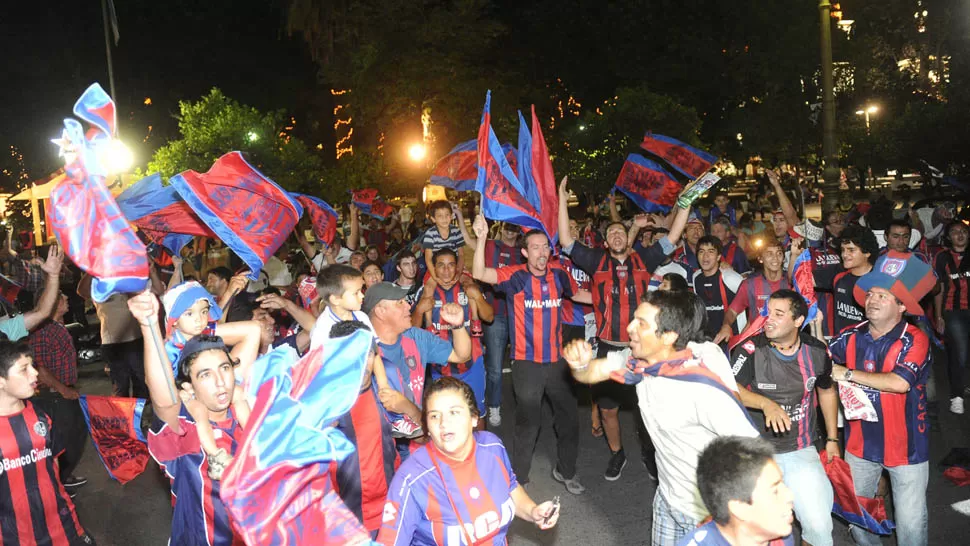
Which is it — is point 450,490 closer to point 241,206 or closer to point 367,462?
point 367,462

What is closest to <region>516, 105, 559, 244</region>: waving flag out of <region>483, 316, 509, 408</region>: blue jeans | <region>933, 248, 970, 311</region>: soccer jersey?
<region>483, 316, 509, 408</region>: blue jeans

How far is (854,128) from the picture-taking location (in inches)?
1435

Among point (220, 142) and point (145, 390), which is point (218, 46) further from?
point (145, 390)

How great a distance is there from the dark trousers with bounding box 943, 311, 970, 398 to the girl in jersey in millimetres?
6567

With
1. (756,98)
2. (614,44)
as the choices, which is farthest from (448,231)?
(756,98)

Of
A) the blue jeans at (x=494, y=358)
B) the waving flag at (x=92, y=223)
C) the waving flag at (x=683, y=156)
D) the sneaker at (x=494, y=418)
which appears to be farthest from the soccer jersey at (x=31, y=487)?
the waving flag at (x=683, y=156)

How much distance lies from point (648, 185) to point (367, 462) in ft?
24.9

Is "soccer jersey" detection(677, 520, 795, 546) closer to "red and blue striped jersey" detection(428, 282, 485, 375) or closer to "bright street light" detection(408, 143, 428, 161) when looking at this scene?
"red and blue striped jersey" detection(428, 282, 485, 375)

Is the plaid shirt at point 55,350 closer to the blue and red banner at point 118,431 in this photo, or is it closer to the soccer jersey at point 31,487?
the blue and red banner at point 118,431

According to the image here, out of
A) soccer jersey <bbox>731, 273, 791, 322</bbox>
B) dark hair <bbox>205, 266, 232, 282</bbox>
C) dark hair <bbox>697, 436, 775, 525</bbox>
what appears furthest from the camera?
dark hair <bbox>205, 266, 232, 282</bbox>

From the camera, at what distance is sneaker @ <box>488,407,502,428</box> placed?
350 inches

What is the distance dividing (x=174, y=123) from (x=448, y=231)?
80.9 ft

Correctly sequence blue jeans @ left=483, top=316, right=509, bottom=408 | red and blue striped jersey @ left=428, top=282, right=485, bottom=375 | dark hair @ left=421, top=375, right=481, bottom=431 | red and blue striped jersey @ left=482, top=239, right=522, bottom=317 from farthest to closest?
red and blue striped jersey @ left=482, top=239, right=522, bottom=317 < blue jeans @ left=483, top=316, right=509, bottom=408 < red and blue striped jersey @ left=428, top=282, right=485, bottom=375 < dark hair @ left=421, top=375, right=481, bottom=431

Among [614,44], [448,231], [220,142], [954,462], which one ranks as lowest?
[954,462]
